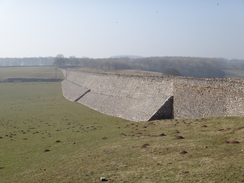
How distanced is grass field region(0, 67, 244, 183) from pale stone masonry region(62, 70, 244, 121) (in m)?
2.78

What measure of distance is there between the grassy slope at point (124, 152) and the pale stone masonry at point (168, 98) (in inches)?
110

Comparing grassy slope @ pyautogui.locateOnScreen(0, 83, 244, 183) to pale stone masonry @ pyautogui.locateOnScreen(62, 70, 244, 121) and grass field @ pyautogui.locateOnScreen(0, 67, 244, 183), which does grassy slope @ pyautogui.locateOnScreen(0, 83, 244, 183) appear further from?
pale stone masonry @ pyautogui.locateOnScreen(62, 70, 244, 121)

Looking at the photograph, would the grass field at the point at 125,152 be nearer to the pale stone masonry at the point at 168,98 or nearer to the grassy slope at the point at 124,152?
the grassy slope at the point at 124,152

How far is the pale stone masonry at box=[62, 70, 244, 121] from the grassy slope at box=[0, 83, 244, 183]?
9.13 feet

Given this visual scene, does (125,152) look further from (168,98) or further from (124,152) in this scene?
(168,98)

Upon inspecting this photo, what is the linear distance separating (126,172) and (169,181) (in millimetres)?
3384

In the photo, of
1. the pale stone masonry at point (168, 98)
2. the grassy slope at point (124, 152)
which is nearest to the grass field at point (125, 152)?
the grassy slope at point (124, 152)

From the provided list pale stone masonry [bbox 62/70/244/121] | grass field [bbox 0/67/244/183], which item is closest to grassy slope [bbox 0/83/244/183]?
grass field [bbox 0/67/244/183]

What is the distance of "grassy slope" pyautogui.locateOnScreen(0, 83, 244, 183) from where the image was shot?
54.5 feet

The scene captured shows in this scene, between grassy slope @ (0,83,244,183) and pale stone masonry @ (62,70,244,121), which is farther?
pale stone masonry @ (62,70,244,121)

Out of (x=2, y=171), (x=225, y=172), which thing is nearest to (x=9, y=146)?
(x=2, y=171)

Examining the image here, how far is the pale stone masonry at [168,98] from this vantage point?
105 ft

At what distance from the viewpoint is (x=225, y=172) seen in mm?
15273

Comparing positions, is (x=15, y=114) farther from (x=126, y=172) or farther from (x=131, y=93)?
(x=126, y=172)
